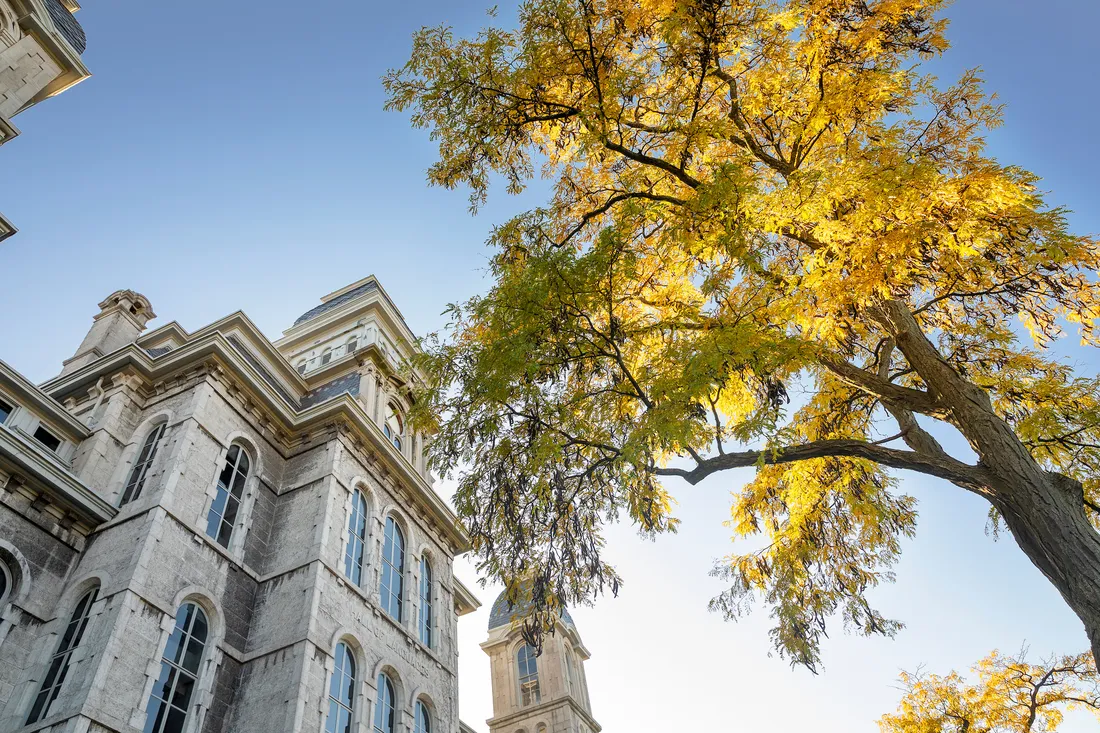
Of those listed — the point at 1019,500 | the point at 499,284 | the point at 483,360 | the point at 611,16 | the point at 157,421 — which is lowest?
the point at 1019,500

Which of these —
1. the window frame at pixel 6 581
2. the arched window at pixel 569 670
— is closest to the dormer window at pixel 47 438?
the window frame at pixel 6 581

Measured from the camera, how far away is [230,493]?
16.1 meters

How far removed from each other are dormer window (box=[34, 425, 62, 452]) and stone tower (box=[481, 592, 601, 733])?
22.3m

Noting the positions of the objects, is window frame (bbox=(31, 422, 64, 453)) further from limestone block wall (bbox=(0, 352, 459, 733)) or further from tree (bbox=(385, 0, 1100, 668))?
tree (bbox=(385, 0, 1100, 668))

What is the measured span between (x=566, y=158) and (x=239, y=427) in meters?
10.1

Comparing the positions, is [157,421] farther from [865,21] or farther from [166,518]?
[865,21]

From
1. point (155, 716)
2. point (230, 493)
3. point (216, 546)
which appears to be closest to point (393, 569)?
point (230, 493)

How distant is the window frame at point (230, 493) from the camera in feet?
50.1

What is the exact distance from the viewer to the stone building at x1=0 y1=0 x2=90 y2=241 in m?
19.7

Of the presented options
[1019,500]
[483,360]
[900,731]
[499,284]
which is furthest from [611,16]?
[900,731]

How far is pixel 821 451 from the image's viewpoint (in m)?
8.30

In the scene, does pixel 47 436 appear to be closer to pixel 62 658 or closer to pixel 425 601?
pixel 62 658

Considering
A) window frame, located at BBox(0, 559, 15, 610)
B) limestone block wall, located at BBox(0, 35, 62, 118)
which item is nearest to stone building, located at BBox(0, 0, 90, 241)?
limestone block wall, located at BBox(0, 35, 62, 118)

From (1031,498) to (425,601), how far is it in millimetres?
15390
